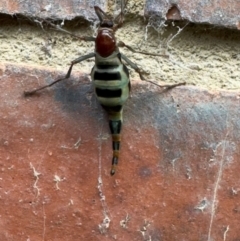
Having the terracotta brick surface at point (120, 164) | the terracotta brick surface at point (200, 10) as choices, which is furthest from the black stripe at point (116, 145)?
the terracotta brick surface at point (200, 10)

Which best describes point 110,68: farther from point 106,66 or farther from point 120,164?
point 120,164

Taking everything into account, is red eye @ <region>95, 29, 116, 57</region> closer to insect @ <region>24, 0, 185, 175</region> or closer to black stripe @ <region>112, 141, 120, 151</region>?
insect @ <region>24, 0, 185, 175</region>

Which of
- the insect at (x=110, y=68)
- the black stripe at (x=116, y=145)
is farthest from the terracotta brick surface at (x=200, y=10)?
the black stripe at (x=116, y=145)

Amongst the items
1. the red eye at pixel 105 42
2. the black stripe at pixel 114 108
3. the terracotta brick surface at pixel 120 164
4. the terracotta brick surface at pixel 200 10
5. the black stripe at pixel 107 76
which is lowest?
the terracotta brick surface at pixel 120 164

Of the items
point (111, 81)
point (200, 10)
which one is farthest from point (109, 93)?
point (200, 10)

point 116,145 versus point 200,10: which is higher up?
point 200,10

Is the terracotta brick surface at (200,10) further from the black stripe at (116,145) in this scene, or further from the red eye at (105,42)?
the black stripe at (116,145)

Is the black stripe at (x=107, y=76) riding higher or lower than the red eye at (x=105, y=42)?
lower
